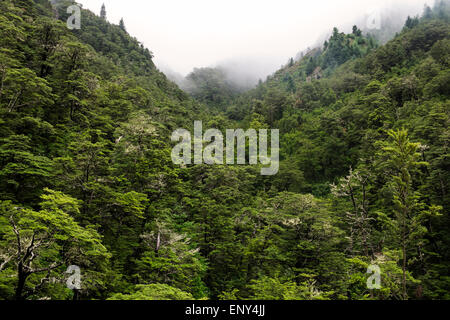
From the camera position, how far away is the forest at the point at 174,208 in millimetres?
11539

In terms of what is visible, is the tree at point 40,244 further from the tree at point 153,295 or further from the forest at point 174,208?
the tree at point 153,295

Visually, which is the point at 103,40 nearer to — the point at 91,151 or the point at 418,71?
the point at 91,151

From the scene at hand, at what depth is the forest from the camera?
454 inches

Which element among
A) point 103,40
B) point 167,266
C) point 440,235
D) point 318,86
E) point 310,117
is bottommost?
point 167,266

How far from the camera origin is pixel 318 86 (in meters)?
71.3
